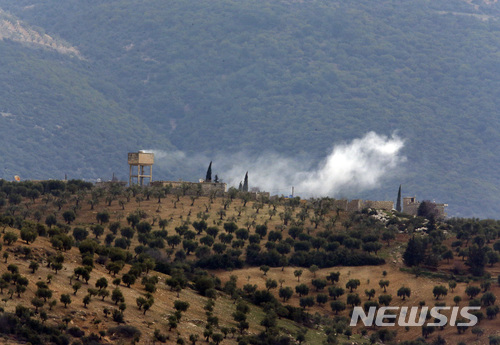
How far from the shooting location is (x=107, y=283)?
61281 mm

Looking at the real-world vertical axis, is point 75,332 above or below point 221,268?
below

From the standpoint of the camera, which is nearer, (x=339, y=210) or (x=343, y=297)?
(x=343, y=297)

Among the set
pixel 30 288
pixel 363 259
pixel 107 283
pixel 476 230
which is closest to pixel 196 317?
pixel 107 283

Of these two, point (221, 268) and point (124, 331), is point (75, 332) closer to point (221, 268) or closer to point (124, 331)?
point (124, 331)

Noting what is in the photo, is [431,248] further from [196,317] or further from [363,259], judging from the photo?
[196,317]

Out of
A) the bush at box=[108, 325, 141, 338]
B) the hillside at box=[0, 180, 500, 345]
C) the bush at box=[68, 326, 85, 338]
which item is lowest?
the bush at box=[68, 326, 85, 338]

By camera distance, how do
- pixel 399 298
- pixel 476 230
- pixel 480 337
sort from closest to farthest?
pixel 480 337 < pixel 399 298 < pixel 476 230

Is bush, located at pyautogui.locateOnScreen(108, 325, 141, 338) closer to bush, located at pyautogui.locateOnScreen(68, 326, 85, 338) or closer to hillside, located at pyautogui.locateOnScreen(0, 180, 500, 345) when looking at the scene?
hillside, located at pyautogui.locateOnScreen(0, 180, 500, 345)

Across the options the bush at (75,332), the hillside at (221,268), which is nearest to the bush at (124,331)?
the hillside at (221,268)

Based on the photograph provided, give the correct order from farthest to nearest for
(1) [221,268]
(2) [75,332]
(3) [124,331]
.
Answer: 1. (1) [221,268]
2. (3) [124,331]
3. (2) [75,332]

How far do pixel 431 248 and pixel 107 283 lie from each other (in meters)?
49.5

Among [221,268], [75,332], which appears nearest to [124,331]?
[75,332]

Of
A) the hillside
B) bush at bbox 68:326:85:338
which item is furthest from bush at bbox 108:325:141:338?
bush at bbox 68:326:85:338

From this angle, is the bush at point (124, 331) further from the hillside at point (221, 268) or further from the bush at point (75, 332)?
the bush at point (75, 332)
